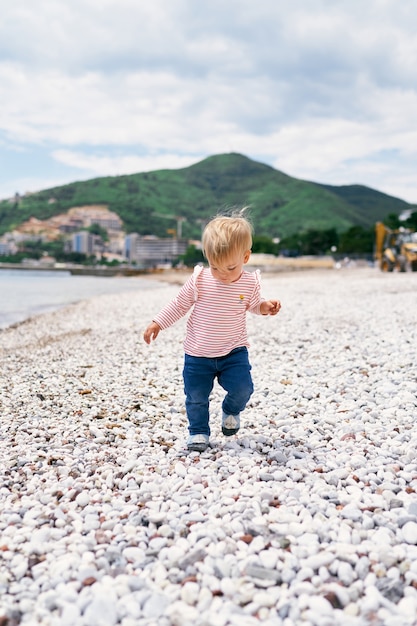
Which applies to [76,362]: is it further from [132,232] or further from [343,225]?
[132,232]

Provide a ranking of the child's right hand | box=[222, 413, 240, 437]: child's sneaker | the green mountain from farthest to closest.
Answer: the green mountain < box=[222, 413, 240, 437]: child's sneaker < the child's right hand

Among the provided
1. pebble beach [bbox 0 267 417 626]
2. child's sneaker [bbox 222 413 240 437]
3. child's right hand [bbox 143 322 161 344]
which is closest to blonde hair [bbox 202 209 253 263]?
child's right hand [bbox 143 322 161 344]

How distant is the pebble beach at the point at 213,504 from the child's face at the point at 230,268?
1.13 m

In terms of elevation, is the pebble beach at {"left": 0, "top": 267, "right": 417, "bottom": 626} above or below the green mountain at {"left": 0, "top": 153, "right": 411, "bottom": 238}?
below

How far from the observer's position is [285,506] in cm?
276

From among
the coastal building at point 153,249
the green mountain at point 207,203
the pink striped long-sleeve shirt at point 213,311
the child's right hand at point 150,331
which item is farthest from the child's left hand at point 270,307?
the coastal building at point 153,249

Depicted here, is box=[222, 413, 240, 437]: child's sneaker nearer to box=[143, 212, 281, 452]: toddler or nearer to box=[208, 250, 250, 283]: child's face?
box=[143, 212, 281, 452]: toddler

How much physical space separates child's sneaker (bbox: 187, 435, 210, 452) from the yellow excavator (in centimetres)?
2726

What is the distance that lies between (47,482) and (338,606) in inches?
70.7

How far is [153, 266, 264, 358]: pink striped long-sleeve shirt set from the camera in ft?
11.9

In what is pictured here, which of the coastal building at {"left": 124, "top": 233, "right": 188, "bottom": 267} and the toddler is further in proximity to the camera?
the coastal building at {"left": 124, "top": 233, "right": 188, "bottom": 267}

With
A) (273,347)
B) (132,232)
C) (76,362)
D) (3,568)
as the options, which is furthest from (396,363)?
(132,232)

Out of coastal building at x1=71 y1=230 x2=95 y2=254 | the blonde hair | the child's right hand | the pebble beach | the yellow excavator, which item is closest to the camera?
the pebble beach

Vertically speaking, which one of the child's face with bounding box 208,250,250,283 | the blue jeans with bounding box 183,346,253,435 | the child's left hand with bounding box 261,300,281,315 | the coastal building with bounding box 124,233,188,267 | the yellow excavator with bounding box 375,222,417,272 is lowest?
the blue jeans with bounding box 183,346,253,435
